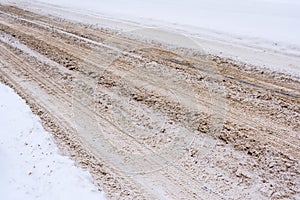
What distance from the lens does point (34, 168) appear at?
4.51m

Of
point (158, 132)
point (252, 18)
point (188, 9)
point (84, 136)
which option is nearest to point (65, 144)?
point (84, 136)

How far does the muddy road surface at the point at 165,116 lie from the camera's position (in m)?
4.27

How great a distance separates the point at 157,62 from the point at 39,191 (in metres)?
4.60

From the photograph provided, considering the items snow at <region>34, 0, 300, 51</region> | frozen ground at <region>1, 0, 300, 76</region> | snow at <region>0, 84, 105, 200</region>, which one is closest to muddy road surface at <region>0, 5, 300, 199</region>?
snow at <region>0, 84, 105, 200</region>

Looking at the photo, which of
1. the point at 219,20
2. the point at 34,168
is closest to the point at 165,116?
the point at 34,168

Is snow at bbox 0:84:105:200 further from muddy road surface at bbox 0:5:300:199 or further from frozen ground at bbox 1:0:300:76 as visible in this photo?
frozen ground at bbox 1:0:300:76

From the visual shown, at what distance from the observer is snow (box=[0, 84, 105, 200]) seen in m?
4.07

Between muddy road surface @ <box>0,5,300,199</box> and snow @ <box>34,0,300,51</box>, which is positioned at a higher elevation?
snow @ <box>34,0,300,51</box>

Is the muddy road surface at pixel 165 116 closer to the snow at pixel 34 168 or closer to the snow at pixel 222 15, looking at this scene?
the snow at pixel 34 168

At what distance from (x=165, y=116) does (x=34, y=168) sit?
2.31 m

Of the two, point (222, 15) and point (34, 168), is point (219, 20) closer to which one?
point (222, 15)

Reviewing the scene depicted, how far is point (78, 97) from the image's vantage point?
6508 mm

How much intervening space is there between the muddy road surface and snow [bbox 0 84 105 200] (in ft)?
0.68

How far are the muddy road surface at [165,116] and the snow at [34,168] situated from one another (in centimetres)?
21
